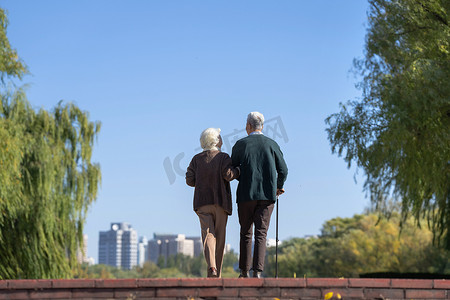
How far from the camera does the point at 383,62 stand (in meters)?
18.1

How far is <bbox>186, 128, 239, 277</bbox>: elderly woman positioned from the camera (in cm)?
803

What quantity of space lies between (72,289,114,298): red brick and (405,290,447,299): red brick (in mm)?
3014

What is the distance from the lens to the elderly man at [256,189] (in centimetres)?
791

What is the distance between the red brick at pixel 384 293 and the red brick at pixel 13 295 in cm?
340

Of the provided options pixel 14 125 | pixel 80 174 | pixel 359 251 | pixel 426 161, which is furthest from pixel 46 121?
pixel 359 251

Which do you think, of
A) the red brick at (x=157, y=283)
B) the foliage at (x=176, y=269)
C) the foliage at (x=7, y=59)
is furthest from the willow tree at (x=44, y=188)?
the foliage at (x=176, y=269)

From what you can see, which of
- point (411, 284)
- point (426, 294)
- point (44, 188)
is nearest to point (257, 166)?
point (411, 284)

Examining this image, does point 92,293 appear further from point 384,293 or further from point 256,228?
point 384,293

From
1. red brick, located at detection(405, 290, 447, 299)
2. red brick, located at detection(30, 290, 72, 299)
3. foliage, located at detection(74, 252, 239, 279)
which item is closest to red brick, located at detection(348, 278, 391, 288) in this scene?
Answer: red brick, located at detection(405, 290, 447, 299)

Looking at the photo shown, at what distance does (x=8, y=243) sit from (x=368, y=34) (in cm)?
1151

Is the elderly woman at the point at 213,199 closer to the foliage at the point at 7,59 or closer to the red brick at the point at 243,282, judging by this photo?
the red brick at the point at 243,282

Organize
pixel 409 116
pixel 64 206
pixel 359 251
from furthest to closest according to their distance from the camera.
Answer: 1. pixel 359 251
2. pixel 64 206
3. pixel 409 116

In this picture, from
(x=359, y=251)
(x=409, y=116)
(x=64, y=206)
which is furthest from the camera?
(x=359, y=251)

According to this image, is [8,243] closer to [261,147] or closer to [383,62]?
[383,62]
